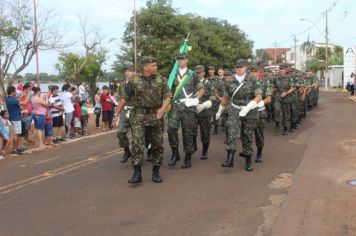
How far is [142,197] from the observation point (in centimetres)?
675

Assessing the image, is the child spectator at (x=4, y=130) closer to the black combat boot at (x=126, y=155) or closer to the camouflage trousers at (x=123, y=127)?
the black combat boot at (x=126, y=155)

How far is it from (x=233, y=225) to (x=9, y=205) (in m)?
3.14

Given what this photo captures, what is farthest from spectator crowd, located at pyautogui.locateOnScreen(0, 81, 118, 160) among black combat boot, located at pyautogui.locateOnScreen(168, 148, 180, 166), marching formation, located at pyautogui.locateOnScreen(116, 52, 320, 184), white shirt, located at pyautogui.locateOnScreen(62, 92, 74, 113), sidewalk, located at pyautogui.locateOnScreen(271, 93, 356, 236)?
sidewalk, located at pyautogui.locateOnScreen(271, 93, 356, 236)

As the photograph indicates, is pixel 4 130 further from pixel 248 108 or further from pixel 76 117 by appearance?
pixel 248 108

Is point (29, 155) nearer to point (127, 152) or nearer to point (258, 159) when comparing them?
point (127, 152)

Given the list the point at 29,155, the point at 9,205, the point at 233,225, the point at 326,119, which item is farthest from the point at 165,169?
the point at 326,119

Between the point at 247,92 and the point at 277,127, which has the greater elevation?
the point at 247,92

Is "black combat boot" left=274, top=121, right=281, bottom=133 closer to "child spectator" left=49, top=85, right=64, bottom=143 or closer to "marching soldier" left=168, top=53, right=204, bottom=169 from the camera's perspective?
"marching soldier" left=168, top=53, right=204, bottom=169

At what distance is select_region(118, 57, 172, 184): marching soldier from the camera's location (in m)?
7.40

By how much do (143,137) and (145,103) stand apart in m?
0.51

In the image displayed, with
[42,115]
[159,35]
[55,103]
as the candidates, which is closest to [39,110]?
[42,115]

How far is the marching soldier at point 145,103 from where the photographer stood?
24.3 ft

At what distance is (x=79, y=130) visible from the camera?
15836 millimetres

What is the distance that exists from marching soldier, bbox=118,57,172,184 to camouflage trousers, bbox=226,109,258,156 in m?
1.36
